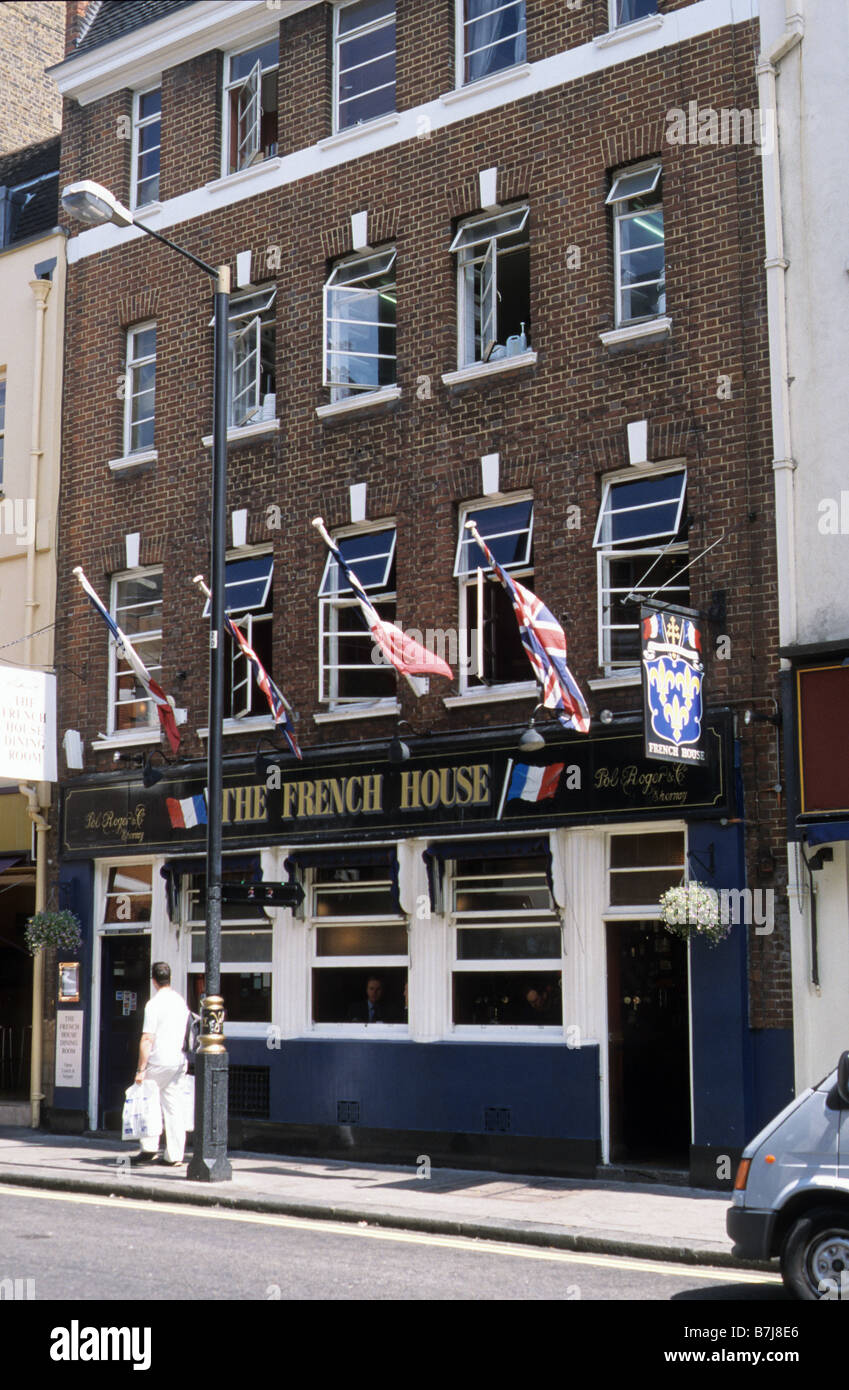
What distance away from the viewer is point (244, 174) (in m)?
20.6

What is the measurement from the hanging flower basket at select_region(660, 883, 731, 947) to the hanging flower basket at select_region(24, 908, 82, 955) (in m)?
8.78

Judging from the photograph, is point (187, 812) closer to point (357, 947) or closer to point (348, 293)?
point (357, 947)

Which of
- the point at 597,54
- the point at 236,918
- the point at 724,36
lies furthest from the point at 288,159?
the point at 236,918

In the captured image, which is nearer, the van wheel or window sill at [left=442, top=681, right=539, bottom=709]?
the van wheel

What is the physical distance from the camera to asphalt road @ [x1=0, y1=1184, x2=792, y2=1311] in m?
9.52

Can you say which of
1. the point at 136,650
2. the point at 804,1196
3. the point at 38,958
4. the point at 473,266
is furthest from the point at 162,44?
the point at 804,1196

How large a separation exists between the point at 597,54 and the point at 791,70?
97.7 inches

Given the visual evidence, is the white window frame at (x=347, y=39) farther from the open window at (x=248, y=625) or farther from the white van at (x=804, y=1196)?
the white van at (x=804, y=1196)

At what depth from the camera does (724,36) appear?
1622 cm

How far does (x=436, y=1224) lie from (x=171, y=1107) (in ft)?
14.8

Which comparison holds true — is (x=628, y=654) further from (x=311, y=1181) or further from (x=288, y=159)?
(x=288, y=159)

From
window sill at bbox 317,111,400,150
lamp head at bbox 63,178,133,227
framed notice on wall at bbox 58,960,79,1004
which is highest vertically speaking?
window sill at bbox 317,111,400,150

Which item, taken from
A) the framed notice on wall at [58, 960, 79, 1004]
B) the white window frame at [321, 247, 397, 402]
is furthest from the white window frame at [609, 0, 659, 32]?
the framed notice on wall at [58, 960, 79, 1004]

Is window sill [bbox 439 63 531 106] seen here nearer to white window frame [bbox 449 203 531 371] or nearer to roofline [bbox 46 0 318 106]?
white window frame [bbox 449 203 531 371]
